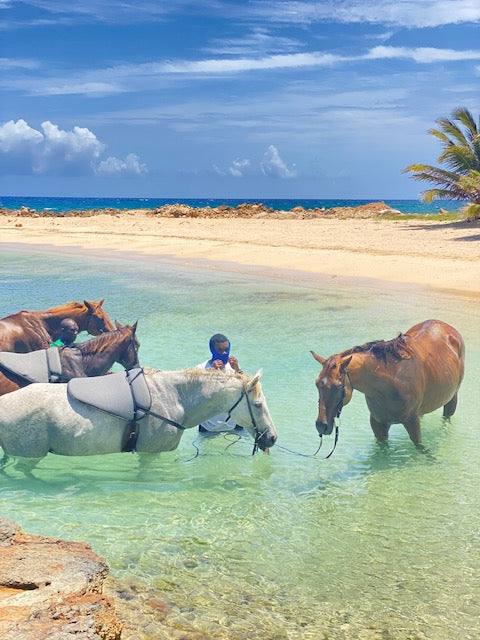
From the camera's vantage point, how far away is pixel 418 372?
746 centimetres

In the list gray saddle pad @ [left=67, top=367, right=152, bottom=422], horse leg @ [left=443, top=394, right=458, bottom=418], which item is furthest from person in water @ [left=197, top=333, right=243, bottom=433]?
horse leg @ [left=443, top=394, right=458, bottom=418]

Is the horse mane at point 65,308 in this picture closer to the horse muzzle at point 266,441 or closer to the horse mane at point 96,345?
the horse mane at point 96,345

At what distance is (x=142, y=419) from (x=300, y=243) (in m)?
22.8

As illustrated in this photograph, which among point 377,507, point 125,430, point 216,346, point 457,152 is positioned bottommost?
point 377,507

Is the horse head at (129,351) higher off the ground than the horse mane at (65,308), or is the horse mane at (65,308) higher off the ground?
the horse mane at (65,308)

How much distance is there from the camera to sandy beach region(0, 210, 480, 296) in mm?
21859

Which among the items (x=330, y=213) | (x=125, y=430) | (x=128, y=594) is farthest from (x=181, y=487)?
(x=330, y=213)

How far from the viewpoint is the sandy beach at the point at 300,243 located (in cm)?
2186

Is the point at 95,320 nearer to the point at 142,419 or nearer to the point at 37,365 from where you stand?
the point at 37,365

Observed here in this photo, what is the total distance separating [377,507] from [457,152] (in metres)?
28.7

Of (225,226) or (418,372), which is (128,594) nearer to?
(418,372)

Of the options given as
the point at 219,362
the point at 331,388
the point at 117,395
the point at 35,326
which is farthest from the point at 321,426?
the point at 35,326

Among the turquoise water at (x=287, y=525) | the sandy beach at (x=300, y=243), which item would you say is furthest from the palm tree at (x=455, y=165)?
the turquoise water at (x=287, y=525)

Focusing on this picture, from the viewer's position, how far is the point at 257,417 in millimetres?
6762
